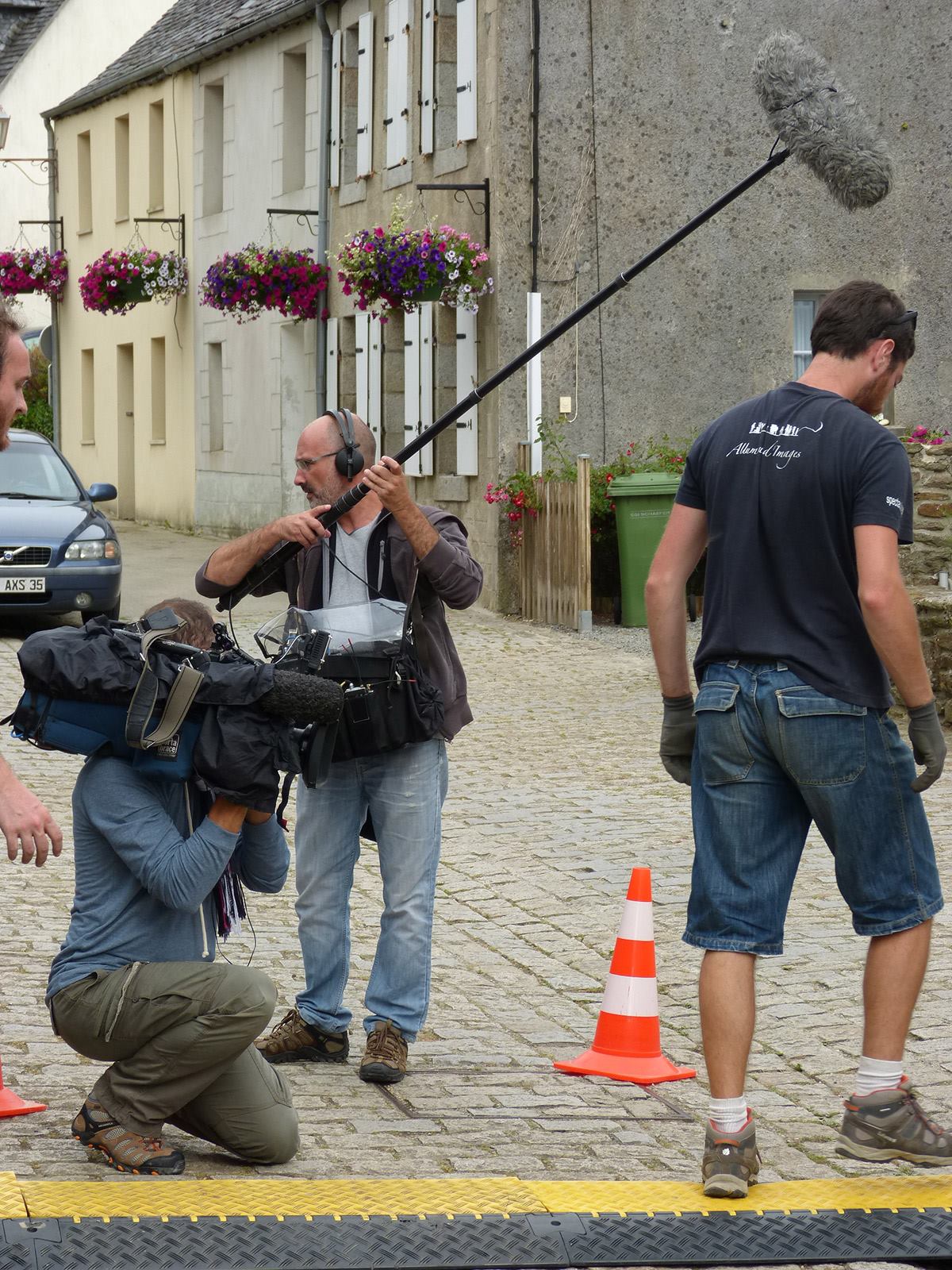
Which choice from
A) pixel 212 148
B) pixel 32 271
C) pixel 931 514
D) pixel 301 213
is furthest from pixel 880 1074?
pixel 32 271

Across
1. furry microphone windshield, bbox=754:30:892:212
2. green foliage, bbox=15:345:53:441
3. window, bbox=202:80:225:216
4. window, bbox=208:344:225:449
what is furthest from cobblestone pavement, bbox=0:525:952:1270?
green foliage, bbox=15:345:53:441

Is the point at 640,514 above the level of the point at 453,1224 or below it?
above

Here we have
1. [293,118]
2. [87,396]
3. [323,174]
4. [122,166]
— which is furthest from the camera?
[87,396]

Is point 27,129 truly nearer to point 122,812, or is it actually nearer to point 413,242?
point 413,242

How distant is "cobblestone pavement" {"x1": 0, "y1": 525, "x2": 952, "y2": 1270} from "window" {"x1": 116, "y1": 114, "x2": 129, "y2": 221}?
65.8ft

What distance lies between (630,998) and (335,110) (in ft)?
62.0

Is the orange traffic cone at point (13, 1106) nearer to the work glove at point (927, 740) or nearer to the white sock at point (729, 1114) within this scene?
the white sock at point (729, 1114)

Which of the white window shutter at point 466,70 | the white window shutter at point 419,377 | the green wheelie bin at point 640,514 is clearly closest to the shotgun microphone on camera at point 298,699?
the green wheelie bin at point 640,514

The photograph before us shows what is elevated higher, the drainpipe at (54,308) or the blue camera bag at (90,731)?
the drainpipe at (54,308)

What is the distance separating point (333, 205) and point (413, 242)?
5.39 meters

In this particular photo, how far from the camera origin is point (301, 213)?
919 inches

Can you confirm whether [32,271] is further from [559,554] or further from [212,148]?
[559,554]

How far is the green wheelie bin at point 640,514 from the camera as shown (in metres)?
17.3

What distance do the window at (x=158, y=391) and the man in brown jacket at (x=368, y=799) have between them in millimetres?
24412
